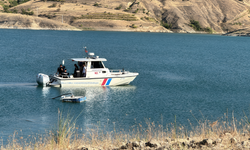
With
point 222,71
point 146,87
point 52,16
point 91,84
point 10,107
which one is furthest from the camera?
point 52,16

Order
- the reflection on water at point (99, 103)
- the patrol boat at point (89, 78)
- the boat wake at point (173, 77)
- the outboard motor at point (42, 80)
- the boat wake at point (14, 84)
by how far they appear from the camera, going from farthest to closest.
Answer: the boat wake at point (173, 77) → the boat wake at point (14, 84) → the patrol boat at point (89, 78) → the outboard motor at point (42, 80) → the reflection on water at point (99, 103)

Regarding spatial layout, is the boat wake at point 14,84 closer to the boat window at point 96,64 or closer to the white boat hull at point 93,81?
the white boat hull at point 93,81

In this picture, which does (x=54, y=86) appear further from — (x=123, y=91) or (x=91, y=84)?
(x=123, y=91)

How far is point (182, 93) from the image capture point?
3145 cm

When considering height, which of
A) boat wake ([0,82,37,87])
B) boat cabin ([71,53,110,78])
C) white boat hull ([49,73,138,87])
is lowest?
boat wake ([0,82,37,87])

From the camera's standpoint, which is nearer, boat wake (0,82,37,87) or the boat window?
boat wake (0,82,37,87)

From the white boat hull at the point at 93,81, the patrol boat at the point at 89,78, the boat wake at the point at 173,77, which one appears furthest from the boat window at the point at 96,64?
the boat wake at the point at 173,77

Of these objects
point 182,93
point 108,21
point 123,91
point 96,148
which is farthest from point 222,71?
point 108,21

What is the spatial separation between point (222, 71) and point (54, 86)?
89.6ft

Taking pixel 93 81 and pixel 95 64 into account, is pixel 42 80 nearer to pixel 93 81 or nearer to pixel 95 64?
pixel 93 81

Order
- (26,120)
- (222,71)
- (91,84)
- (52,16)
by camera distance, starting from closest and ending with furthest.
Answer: (26,120)
(91,84)
(222,71)
(52,16)

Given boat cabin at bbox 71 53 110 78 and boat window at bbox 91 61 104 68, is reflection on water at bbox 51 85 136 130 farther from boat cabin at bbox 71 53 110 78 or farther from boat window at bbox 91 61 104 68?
boat window at bbox 91 61 104 68

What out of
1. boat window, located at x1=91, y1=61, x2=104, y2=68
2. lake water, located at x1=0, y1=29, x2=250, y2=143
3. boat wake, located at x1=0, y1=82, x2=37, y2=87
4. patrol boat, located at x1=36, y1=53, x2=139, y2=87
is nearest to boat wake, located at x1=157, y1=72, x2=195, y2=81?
lake water, located at x1=0, y1=29, x2=250, y2=143

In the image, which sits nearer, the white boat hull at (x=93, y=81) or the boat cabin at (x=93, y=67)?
the white boat hull at (x=93, y=81)
